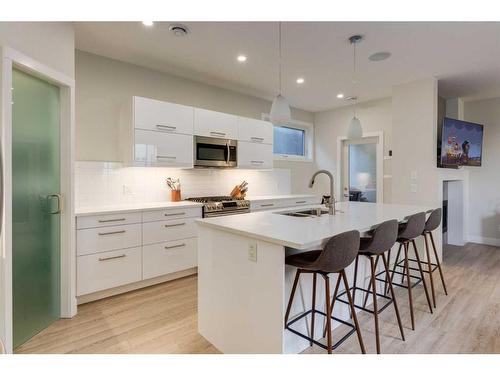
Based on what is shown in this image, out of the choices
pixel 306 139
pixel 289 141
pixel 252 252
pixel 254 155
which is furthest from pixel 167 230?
pixel 306 139

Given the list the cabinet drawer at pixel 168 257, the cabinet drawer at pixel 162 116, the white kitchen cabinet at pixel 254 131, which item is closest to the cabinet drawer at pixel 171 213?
the cabinet drawer at pixel 168 257

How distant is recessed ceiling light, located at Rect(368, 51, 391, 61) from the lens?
3260 mm

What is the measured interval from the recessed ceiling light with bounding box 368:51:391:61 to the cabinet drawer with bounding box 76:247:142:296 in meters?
3.41

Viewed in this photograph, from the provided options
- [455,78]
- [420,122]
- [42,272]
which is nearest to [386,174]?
[420,122]

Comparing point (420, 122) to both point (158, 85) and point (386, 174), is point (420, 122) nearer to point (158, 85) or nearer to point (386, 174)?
point (386, 174)

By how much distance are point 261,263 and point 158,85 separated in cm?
306

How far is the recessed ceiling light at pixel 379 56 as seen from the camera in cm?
326

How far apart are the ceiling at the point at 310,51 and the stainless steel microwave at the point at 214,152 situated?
36.1 inches

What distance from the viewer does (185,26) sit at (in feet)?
8.88

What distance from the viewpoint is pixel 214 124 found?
13.1ft

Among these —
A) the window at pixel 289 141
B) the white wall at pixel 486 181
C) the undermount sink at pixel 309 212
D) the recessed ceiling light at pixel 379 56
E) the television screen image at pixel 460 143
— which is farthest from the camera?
the window at pixel 289 141

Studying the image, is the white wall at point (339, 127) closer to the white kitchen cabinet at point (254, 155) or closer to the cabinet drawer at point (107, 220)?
the white kitchen cabinet at point (254, 155)

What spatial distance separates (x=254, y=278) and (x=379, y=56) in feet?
9.76

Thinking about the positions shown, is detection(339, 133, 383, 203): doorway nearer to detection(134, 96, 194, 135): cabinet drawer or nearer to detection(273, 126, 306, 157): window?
detection(273, 126, 306, 157): window
